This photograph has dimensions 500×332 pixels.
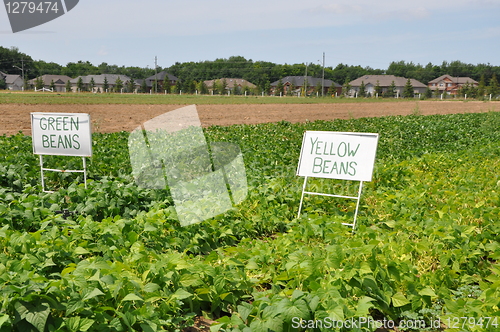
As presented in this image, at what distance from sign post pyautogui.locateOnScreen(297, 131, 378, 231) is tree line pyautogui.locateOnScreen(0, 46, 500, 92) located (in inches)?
3844

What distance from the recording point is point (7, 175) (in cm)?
723

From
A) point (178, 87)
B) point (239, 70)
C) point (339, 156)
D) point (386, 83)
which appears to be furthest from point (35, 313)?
point (386, 83)

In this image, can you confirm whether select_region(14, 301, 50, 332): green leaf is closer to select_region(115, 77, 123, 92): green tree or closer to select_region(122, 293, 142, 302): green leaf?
select_region(122, 293, 142, 302): green leaf

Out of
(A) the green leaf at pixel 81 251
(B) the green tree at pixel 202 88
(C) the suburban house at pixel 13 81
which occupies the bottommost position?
(A) the green leaf at pixel 81 251

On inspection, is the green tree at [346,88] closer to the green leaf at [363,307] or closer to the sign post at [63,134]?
the sign post at [63,134]

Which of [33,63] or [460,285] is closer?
[460,285]

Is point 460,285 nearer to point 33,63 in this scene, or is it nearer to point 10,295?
point 10,295

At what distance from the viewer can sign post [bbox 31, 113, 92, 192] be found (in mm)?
6875

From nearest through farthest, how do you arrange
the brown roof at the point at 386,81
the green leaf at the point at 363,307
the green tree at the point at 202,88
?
1. the green leaf at the point at 363,307
2. the green tree at the point at 202,88
3. the brown roof at the point at 386,81

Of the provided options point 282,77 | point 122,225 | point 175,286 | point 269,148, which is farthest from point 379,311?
point 282,77

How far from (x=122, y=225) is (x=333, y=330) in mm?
2619

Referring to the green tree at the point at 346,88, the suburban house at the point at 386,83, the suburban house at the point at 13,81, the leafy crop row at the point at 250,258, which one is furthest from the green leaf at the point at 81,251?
the suburban house at the point at 386,83

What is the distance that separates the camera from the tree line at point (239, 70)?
111188 millimetres

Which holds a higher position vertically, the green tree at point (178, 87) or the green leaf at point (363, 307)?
the green tree at point (178, 87)
